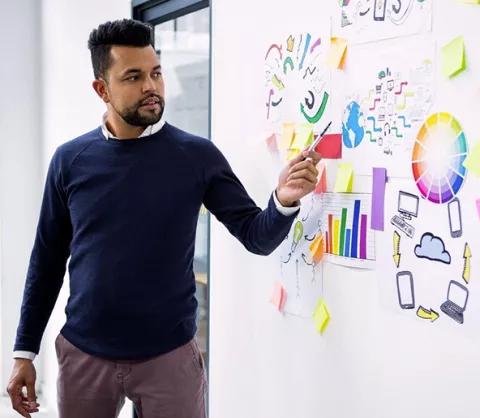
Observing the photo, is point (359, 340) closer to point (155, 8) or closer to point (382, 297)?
point (382, 297)

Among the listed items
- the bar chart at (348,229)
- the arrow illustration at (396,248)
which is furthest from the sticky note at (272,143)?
the arrow illustration at (396,248)

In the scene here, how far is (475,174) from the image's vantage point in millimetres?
1250

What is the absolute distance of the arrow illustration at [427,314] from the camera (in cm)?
135

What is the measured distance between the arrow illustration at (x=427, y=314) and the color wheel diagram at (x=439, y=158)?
0.68 ft

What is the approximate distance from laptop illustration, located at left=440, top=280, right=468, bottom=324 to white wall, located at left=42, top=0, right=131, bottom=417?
1.84m

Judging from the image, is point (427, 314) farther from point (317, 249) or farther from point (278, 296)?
point (278, 296)

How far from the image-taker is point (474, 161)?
4.09ft

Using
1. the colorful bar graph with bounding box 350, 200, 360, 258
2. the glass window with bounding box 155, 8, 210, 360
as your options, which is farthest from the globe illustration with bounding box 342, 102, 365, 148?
the glass window with bounding box 155, 8, 210, 360

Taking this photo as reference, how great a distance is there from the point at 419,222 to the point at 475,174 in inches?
6.5

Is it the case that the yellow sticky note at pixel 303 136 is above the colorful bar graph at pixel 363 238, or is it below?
above

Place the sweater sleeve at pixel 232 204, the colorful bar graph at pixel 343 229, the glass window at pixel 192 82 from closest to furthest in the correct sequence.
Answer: the colorful bar graph at pixel 343 229
the sweater sleeve at pixel 232 204
the glass window at pixel 192 82

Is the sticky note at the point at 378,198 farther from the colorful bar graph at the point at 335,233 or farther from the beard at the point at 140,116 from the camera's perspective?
the beard at the point at 140,116

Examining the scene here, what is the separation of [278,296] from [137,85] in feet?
2.05

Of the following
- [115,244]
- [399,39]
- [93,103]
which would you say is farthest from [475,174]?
[93,103]
